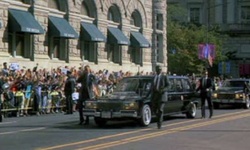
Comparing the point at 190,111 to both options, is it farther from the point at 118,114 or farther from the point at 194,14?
the point at 194,14

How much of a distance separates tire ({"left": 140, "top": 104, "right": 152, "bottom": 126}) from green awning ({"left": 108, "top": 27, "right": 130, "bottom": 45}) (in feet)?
69.4

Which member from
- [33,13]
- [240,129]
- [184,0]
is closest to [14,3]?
[33,13]

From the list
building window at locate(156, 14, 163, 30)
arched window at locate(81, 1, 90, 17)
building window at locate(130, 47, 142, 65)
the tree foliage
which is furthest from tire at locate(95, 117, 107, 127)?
the tree foliage

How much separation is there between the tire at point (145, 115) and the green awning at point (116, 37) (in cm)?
2116

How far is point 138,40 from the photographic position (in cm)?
4138

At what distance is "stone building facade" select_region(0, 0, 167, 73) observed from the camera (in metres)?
30.1

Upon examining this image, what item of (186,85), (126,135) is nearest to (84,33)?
(186,85)

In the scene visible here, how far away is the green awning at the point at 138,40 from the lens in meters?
41.3

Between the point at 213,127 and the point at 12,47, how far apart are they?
15.7m

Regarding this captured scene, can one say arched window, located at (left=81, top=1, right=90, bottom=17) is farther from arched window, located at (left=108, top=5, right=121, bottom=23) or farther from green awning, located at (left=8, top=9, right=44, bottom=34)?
green awning, located at (left=8, top=9, right=44, bottom=34)

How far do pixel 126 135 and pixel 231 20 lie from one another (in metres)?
73.3

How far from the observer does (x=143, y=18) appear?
43125mm

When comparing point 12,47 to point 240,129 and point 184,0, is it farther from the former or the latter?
point 184,0

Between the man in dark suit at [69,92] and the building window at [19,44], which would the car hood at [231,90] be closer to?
the man in dark suit at [69,92]
